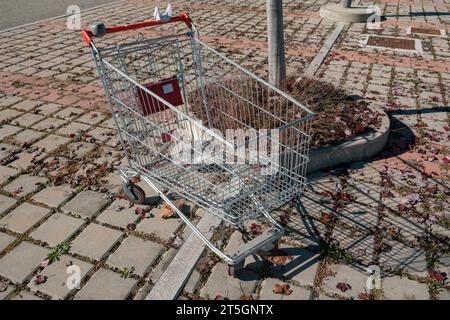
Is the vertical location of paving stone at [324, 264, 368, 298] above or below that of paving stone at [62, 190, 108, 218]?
below

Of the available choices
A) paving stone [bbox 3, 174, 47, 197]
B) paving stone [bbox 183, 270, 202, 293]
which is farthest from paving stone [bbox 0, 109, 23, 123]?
paving stone [bbox 183, 270, 202, 293]

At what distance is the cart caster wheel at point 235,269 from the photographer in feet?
11.2

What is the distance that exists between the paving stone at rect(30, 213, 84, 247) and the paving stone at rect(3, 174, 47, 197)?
69cm

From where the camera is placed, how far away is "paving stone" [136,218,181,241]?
402cm

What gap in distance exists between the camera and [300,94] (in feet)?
18.9

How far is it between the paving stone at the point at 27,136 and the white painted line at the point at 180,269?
11.0ft

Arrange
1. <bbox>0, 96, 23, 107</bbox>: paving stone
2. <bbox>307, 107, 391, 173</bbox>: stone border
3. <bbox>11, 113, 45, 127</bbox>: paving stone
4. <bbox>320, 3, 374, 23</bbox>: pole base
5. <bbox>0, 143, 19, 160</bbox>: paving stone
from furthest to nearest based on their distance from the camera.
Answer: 1. <bbox>320, 3, 374, 23</bbox>: pole base
2. <bbox>0, 96, 23, 107</bbox>: paving stone
3. <bbox>11, 113, 45, 127</bbox>: paving stone
4. <bbox>0, 143, 19, 160</bbox>: paving stone
5. <bbox>307, 107, 391, 173</bbox>: stone border

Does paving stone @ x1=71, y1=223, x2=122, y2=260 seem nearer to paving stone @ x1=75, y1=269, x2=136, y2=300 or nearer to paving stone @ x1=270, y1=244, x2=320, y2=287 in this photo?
paving stone @ x1=75, y1=269, x2=136, y2=300

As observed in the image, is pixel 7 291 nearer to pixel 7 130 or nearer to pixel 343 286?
pixel 343 286

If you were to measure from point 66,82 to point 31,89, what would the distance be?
0.69m

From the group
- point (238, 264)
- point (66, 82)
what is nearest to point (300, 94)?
point (238, 264)

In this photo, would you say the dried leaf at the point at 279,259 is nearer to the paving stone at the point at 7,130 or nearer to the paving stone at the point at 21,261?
the paving stone at the point at 21,261

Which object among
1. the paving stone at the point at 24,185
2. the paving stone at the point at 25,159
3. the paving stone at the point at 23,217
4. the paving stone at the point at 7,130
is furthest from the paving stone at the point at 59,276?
the paving stone at the point at 7,130
